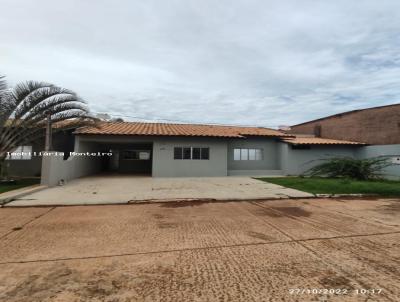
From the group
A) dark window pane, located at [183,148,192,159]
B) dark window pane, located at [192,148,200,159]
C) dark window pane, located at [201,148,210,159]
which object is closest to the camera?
dark window pane, located at [183,148,192,159]

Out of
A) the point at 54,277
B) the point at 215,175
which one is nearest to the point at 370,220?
the point at 54,277

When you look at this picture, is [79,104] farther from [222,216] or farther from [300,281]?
[300,281]

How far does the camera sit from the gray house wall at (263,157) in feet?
69.2

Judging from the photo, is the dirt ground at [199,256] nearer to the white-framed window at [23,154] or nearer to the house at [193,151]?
the house at [193,151]

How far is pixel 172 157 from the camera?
59.7ft

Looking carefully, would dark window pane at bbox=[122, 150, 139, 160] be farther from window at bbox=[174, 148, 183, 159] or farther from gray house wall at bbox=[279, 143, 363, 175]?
gray house wall at bbox=[279, 143, 363, 175]

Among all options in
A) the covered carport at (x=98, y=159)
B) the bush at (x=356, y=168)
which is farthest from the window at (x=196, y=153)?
the bush at (x=356, y=168)

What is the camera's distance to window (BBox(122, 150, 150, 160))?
23.5 meters

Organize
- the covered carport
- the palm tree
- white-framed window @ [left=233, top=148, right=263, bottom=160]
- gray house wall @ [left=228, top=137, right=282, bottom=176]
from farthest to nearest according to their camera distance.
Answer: white-framed window @ [left=233, top=148, right=263, bottom=160]
gray house wall @ [left=228, top=137, right=282, bottom=176]
the covered carport
the palm tree

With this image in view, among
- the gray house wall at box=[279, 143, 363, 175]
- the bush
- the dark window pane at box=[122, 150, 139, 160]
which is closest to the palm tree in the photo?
the dark window pane at box=[122, 150, 139, 160]

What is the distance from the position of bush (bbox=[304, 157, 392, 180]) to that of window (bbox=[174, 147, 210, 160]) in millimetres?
8882

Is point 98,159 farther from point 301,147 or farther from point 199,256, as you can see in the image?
point 199,256

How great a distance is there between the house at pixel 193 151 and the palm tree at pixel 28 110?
271 cm

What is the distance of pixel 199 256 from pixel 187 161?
14.3 meters
